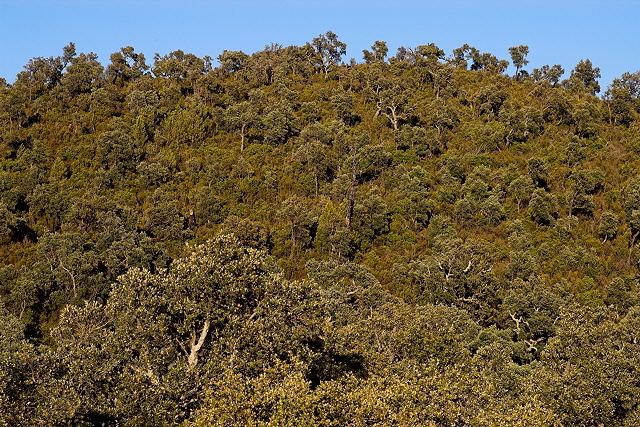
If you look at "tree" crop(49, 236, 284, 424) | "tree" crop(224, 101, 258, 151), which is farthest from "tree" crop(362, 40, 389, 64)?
"tree" crop(49, 236, 284, 424)

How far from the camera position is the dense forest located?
104ft

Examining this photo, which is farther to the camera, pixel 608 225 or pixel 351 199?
pixel 351 199

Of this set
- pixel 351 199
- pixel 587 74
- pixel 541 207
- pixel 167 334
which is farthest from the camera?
pixel 587 74

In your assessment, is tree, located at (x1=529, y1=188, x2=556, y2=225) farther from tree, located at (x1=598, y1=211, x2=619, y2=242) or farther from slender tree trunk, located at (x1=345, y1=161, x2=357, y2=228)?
slender tree trunk, located at (x1=345, y1=161, x2=357, y2=228)

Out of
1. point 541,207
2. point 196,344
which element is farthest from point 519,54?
point 196,344

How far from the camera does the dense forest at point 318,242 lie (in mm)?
31750

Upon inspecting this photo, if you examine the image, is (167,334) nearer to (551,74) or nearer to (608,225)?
(608,225)

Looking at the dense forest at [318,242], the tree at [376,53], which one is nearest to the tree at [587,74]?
the dense forest at [318,242]

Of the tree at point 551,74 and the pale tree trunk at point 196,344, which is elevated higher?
the tree at point 551,74

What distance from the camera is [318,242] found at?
102625mm

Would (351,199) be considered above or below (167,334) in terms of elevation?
above

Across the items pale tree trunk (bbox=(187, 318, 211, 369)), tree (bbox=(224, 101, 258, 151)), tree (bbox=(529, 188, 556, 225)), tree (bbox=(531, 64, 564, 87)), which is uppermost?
tree (bbox=(531, 64, 564, 87))

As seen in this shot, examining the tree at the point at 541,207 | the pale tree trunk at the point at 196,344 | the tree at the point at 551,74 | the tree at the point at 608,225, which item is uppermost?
the tree at the point at 551,74

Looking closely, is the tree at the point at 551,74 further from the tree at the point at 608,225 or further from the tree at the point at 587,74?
the tree at the point at 608,225
